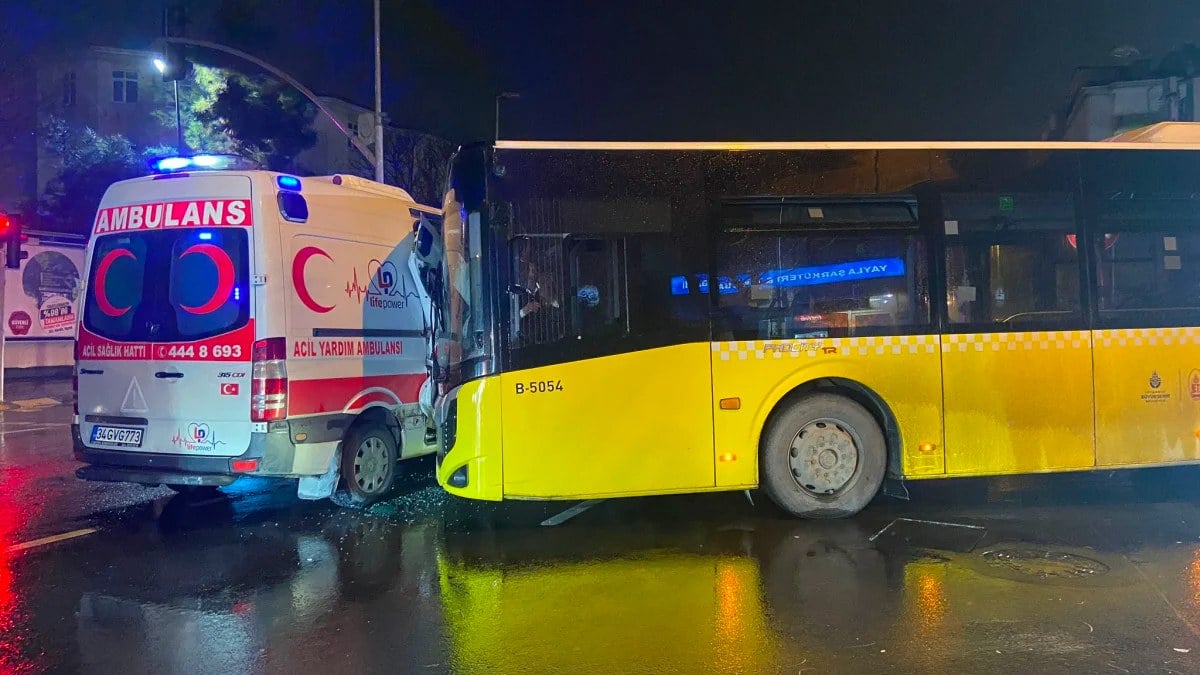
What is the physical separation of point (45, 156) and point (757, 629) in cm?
3638

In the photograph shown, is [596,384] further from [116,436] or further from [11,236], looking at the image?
[11,236]

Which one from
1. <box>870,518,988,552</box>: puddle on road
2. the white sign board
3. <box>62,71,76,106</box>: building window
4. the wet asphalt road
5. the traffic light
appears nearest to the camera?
the wet asphalt road

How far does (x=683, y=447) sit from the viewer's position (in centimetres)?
639

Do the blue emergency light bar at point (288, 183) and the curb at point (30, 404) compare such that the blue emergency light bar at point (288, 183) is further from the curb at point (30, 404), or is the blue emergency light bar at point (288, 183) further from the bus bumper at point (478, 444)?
the curb at point (30, 404)

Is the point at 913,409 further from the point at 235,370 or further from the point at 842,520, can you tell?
the point at 235,370

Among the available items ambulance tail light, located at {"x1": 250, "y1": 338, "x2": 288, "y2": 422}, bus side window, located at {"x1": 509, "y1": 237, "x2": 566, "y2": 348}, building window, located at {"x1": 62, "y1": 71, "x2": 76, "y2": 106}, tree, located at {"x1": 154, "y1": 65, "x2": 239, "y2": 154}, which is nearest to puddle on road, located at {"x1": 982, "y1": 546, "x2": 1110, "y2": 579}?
bus side window, located at {"x1": 509, "y1": 237, "x2": 566, "y2": 348}

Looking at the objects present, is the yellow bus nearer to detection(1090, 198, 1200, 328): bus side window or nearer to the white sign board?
detection(1090, 198, 1200, 328): bus side window

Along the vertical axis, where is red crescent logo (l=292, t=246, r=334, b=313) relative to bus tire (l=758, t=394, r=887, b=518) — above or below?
above

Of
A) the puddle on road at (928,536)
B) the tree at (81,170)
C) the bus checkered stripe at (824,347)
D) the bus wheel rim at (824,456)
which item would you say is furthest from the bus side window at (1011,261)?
the tree at (81,170)

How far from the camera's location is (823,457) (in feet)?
21.9

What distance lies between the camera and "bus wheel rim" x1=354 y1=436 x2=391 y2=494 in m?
7.35

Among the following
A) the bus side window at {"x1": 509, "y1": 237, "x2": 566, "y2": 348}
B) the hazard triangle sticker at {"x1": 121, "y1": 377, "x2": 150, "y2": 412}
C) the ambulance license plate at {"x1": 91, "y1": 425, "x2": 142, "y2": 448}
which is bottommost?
the ambulance license plate at {"x1": 91, "y1": 425, "x2": 142, "y2": 448}

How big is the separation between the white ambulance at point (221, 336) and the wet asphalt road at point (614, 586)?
687 mm

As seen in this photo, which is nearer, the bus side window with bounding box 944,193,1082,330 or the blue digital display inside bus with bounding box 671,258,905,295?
the blue digital display inside bus with bounding box 671,258,905,295
